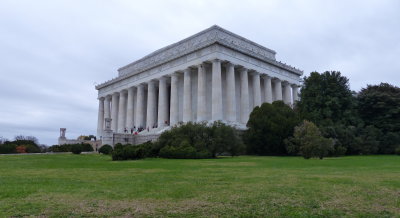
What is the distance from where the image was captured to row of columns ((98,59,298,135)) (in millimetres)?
52844

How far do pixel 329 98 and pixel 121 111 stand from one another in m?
48.2

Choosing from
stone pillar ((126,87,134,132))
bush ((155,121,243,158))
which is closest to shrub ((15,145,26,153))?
stone pillar ((126,87,134,132))

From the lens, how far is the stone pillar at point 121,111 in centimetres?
7444

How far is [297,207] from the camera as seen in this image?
8070mm

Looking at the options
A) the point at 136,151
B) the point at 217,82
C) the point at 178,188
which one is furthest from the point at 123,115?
the point at 178,188

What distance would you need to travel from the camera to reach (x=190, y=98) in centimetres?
5738

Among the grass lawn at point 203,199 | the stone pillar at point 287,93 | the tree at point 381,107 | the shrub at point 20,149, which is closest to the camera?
the grass lawn at point 203,199

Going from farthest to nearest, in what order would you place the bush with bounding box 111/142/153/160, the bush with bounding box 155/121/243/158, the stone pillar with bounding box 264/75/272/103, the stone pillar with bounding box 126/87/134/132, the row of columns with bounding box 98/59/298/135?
the stone pillar with bounding box 126/87/134/132, the stone pillar with bounding box 264/75/272/103, the row of columns with bounding box 98/59/298/135, the bush with bounding box 155/121/243/158, the bush with bounding box 111/142/153/160

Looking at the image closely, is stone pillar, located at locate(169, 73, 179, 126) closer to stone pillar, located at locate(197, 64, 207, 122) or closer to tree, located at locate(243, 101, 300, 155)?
stone pillar, located at locate(197, 64, 207, 122)

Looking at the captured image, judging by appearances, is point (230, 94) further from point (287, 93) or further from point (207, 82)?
point (287, 93)

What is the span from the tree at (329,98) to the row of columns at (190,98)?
17.9 feet

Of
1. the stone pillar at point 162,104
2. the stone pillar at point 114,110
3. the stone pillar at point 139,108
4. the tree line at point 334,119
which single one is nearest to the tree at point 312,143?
the tree line at point 334,119

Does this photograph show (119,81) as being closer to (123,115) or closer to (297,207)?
(123,115)

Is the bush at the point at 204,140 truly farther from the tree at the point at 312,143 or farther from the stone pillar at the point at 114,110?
the stone pillar at the point at 114,110
